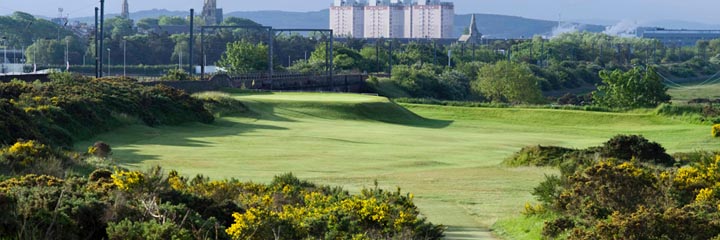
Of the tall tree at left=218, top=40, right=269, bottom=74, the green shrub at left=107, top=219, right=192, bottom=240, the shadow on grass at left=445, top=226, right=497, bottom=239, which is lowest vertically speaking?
the shadow on grass at left=445, top=226, right=497, bottom=239

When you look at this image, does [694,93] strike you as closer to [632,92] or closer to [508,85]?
[508,85]

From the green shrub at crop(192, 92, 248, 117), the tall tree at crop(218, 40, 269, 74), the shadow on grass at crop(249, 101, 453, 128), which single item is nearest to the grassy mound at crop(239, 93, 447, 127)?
the shadow on grass at crop(249, 101, 453, 128)

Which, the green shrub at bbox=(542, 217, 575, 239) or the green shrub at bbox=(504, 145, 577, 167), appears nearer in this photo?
the green shrub at bbox=(542, 217, 575, 239)

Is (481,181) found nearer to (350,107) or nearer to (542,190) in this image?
(542,190)

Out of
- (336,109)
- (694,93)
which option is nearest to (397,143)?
(336,109)

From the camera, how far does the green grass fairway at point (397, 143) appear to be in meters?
26.4

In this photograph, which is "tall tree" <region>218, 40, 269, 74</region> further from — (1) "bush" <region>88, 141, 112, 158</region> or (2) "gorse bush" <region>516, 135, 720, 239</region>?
(2) "gorse bush" <region>516, 135, 720, 239</region>

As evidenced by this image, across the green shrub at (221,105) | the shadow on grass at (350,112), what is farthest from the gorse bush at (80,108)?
the shadow on grass at (350,112)

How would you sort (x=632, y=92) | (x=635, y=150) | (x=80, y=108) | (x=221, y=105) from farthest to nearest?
(x=632, y=92)
(x=221, y=105)
(x=80, y=108)
(x=635, y=150)

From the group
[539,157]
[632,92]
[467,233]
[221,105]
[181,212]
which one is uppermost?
[632,92]

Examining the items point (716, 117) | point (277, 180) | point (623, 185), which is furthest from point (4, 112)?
point (716, 117)

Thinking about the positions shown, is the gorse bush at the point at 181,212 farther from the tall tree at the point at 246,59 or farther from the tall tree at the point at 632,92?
the tall tree at the point at 246,59

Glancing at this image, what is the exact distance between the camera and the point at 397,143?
42.3 metres

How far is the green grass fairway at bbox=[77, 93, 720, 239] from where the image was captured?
86.7 ft
